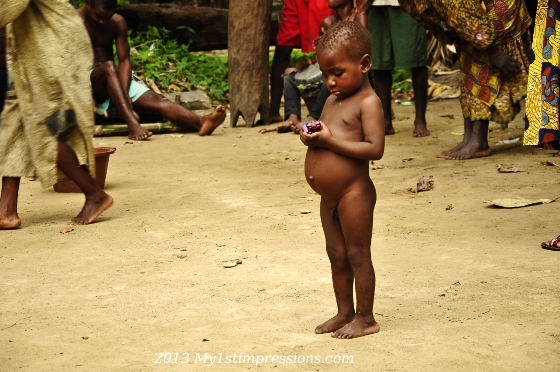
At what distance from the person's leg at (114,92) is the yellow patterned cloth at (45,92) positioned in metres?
3.03

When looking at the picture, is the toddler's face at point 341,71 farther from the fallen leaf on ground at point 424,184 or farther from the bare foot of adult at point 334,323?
the fallen leaf on ground at point 424,184

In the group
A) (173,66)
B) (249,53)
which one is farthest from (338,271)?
(173,66)

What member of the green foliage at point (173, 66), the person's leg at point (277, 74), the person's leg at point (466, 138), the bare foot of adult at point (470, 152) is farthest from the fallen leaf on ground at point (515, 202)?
the green foliage at point (173, 66)

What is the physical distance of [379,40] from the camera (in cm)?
778

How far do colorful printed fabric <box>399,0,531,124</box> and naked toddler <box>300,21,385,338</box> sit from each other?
3.38m

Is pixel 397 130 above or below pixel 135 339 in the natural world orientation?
below

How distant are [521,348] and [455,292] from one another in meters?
0.66

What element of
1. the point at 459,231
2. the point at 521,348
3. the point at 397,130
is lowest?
the point at 397,130

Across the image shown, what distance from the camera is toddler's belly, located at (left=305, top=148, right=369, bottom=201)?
9.70 feet

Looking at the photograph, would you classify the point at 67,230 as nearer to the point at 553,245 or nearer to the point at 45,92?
the point at 45,92

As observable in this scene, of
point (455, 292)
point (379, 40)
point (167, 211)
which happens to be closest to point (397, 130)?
point (379, 40)

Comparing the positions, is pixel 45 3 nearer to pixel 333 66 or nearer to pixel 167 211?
pixel 167 211

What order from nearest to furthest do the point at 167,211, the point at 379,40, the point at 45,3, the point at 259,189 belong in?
the point at 45,3
the point at 167,211
the point at 259,189
the point at 379,40

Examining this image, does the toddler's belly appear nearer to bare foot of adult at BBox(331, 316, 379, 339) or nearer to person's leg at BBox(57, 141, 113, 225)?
bare foot of adult at BBox(331, 316, 379, 339)
